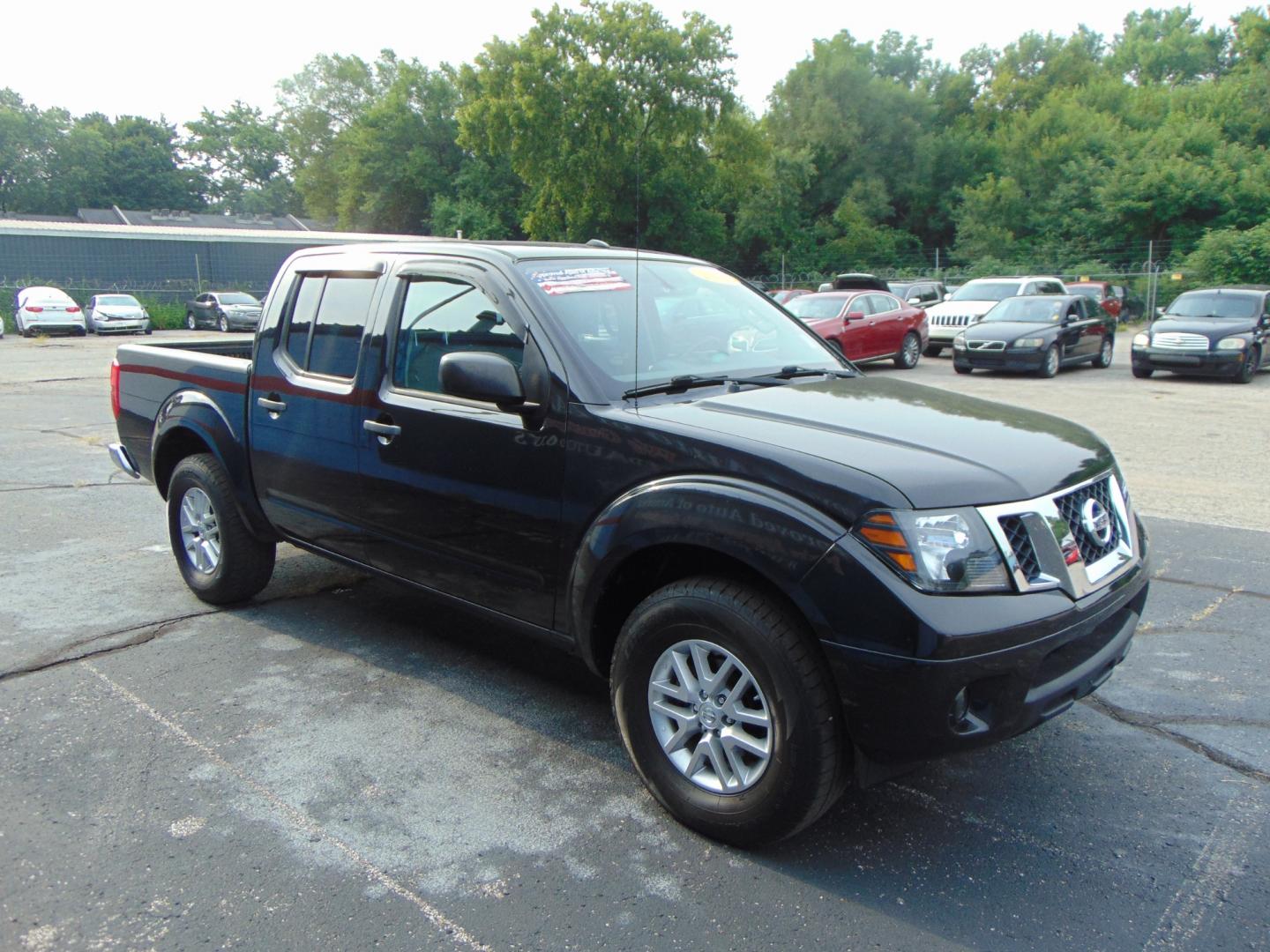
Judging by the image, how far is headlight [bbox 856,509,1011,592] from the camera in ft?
8.74

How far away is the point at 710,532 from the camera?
9.51ft

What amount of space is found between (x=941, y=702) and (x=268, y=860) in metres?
2.00

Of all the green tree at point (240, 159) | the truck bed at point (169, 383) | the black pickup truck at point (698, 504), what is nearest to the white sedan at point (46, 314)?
the truck bed at point (169, 383)

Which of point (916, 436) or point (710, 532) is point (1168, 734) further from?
point (710, 532)

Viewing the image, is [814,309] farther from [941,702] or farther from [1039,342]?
[941,702]

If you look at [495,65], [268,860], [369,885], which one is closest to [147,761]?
[268,860]

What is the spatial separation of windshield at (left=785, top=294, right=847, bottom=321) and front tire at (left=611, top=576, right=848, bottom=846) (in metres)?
16.3

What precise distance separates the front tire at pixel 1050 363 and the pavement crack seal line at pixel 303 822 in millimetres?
16989

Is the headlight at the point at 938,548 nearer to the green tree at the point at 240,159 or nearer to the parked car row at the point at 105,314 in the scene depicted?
the parked car row at the point at 105,314

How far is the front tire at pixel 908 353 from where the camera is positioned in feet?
66.6

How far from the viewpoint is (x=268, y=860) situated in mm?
2965

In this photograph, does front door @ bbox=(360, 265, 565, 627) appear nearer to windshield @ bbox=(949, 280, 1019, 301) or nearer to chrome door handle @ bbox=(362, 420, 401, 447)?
chrome door handle @ bbox=(362, 420, 401, 447)

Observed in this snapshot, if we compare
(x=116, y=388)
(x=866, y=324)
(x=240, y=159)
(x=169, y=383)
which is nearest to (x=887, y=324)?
(x=866, y=324)

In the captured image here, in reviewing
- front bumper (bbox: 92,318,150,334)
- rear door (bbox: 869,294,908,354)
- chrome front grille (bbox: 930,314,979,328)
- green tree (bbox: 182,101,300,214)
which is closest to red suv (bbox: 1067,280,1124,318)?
chrome front grille (bbox: 930,314,979,328)
